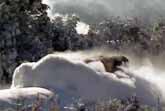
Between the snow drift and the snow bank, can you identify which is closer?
the snow bank

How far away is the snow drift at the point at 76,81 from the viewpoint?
776cm

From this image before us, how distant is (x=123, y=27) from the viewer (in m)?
42.8

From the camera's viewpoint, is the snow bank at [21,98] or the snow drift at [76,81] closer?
the snow bank at [21,98]

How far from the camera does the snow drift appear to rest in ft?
25.5

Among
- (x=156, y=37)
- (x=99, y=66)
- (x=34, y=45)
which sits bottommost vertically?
(x=99, y=66)

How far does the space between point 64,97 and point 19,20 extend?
43.8ft

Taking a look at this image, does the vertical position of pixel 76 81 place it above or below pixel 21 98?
above

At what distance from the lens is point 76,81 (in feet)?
26.5

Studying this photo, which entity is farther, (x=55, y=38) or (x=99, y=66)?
(x=55, y=38)

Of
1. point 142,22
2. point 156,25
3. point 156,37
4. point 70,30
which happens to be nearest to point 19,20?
point 70,30

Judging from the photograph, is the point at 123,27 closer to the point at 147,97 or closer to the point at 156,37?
the point at 156,37

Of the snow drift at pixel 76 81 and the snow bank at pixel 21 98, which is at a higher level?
the snow drift at pixel 76 81

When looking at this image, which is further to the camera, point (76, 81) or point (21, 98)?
point (76, 81)

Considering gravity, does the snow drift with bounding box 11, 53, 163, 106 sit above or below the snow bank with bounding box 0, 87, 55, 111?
above
